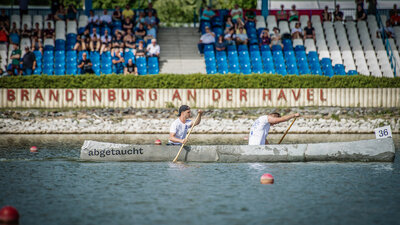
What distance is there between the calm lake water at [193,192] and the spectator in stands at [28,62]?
36.9 feet

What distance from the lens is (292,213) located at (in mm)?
11539

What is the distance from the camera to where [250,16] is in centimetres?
3684

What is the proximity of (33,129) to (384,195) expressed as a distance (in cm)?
Result: 1878

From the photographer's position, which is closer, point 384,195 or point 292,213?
point 292,213

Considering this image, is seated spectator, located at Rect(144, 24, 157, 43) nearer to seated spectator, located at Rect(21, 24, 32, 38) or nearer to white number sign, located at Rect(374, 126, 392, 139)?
seated spectator, located at Rect(21, 24, 32, 38)

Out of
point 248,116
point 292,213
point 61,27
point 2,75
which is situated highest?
point 61,27

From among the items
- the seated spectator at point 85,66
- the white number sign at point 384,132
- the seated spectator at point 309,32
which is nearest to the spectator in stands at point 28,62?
A: the seated spectator at point 85,66

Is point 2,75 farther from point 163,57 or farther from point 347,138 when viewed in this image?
point 347,138

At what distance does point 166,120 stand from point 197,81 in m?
2.65

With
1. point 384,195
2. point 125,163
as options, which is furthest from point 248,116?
point 384,195

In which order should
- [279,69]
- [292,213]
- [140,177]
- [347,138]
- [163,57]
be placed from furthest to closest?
[163,57], [279,69], [347,138], [140,177], [292,213]

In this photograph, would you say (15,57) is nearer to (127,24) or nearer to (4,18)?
(4,18)

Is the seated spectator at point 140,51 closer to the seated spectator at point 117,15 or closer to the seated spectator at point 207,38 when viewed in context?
the seated spectator at point 207,38

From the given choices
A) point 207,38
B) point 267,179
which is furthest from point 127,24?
point 267,179
